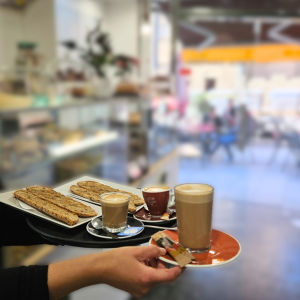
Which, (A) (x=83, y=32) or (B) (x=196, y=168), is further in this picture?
(B) (x=196, y=168)

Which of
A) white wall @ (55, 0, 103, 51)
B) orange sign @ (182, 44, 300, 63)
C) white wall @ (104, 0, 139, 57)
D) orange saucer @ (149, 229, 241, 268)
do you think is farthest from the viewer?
orange sign @ (182, 44, 300, 63)

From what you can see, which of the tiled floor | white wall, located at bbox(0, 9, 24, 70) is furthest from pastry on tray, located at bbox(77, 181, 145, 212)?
white wall, located at bbox(0, 9, 24, 70)

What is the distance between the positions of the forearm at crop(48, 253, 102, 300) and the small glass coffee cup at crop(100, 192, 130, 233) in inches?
3.2

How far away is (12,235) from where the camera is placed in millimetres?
1079

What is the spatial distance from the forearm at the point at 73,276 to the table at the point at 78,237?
0.04 metres

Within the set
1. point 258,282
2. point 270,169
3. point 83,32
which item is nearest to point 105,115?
point 83,32

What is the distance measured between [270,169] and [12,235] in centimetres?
579

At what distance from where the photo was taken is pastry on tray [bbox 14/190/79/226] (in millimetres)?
903

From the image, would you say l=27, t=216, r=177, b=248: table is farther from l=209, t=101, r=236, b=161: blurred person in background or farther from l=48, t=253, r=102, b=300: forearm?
l=209, t=101, r=236, b=161: blurred person in background

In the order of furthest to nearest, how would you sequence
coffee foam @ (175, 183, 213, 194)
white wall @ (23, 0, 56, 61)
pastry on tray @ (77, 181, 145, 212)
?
white wall @ (23, 0, 56, 61), pastry on tray @ (77, 181, 145, 212), coffee foam @ (175, 183, 213, 194)

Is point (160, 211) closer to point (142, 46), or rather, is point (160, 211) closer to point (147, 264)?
point (147, 264)

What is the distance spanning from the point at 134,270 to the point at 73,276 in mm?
171

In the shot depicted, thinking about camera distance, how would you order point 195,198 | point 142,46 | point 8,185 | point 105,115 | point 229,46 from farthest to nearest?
1. point 229,46
2. point 142,46
3. point 105,115
4. point 8,185
5. point 195,198

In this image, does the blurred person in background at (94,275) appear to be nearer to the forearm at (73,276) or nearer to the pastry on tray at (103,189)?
the forearm at (73,276)
